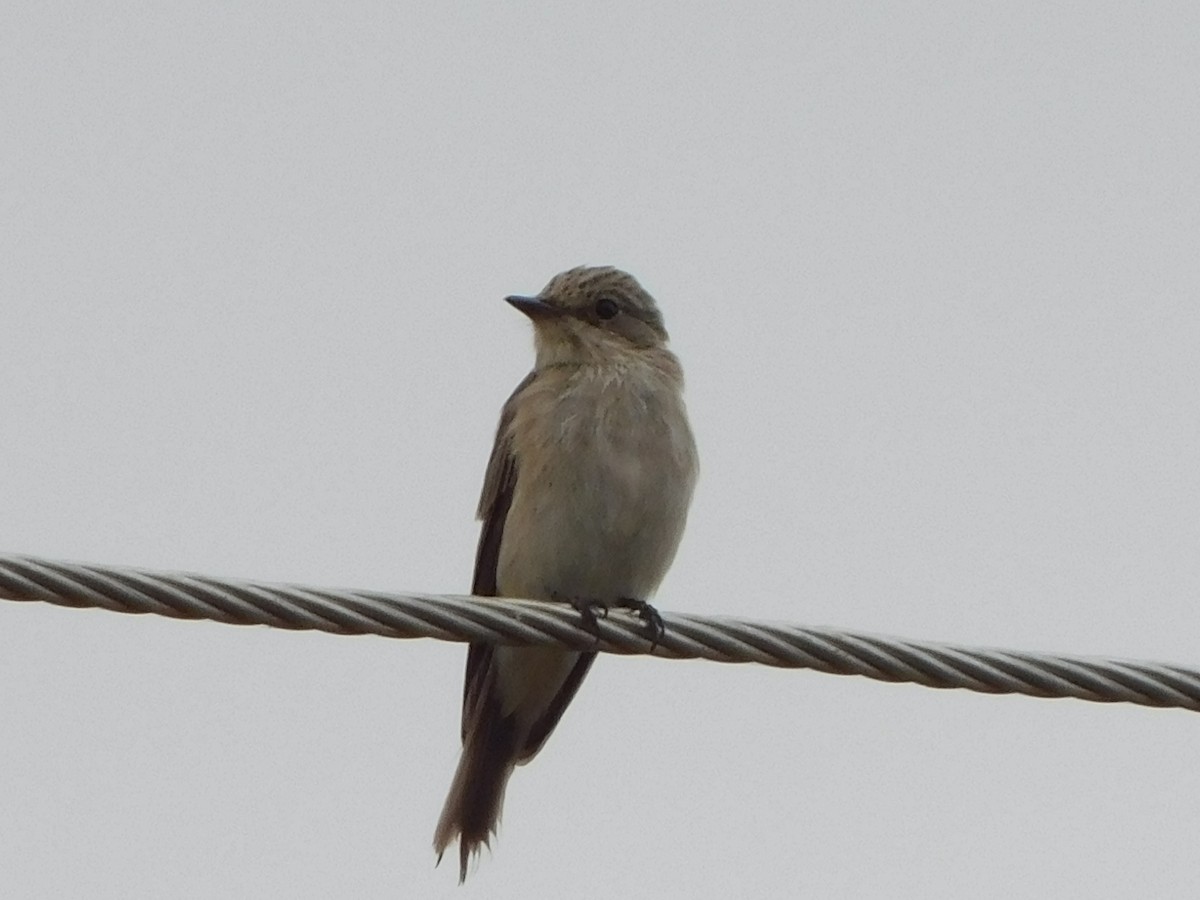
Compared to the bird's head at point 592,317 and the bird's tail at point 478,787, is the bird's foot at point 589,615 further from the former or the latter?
the bird's head at point 592,317

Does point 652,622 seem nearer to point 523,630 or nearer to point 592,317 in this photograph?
point 523,630

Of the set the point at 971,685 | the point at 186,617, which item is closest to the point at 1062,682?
the point at 971,685

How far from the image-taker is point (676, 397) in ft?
27.4

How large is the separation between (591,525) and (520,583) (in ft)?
1.35

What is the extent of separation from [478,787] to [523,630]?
282 cm

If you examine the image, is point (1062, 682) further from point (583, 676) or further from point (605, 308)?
point (605, 308)

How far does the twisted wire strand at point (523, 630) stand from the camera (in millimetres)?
4805

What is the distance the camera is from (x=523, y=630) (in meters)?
5.59

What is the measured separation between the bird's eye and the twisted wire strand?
3539 mm

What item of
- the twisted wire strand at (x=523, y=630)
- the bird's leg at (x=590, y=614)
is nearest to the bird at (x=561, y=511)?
the bird's leg at (x=590, y=614)

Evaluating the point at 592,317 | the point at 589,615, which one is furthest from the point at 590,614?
the point at 592,317

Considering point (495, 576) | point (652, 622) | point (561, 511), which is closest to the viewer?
point (652, 622)

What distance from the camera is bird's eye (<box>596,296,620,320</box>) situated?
8.98 meters

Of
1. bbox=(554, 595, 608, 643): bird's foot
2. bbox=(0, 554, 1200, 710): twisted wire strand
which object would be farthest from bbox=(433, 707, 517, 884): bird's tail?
bbox=(0, 554, 1200, 710): twisted wire strand
